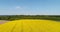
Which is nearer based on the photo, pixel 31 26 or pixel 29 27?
pixel 29 27
